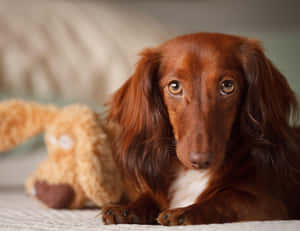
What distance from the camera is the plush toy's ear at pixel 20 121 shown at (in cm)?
192

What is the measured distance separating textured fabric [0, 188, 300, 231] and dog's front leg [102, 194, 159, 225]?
0.14 ft

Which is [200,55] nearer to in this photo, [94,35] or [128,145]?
[128,145]

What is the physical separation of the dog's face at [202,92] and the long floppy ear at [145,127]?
0.15 feet

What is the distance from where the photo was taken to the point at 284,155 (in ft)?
4.02

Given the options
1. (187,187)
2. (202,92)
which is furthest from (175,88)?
(187,187)

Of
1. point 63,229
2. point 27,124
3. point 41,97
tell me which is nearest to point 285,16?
point 41,97

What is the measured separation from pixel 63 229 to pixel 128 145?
A: 1.24 ft

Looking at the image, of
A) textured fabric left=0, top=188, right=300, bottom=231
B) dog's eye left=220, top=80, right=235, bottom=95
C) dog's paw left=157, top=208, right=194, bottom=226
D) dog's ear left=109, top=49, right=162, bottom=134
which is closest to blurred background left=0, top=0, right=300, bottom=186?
textured fabric left=0, top=188, right=300, bottom=231

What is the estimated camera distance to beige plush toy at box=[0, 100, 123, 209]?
1574 mm

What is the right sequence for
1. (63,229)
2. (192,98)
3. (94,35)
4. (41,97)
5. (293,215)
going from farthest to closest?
(94,35), (41,97), (293,215), (192,98), (63,229)

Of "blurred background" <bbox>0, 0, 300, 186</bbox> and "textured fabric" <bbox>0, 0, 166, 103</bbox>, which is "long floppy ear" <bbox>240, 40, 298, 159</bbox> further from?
"textured fabric" <bbox>0, 0, 166, 103</bbox>

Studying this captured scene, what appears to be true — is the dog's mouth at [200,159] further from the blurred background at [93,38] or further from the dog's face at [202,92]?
the blurred background at [93,38]

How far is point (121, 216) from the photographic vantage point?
1.18m

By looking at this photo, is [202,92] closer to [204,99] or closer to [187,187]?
[204,99]
